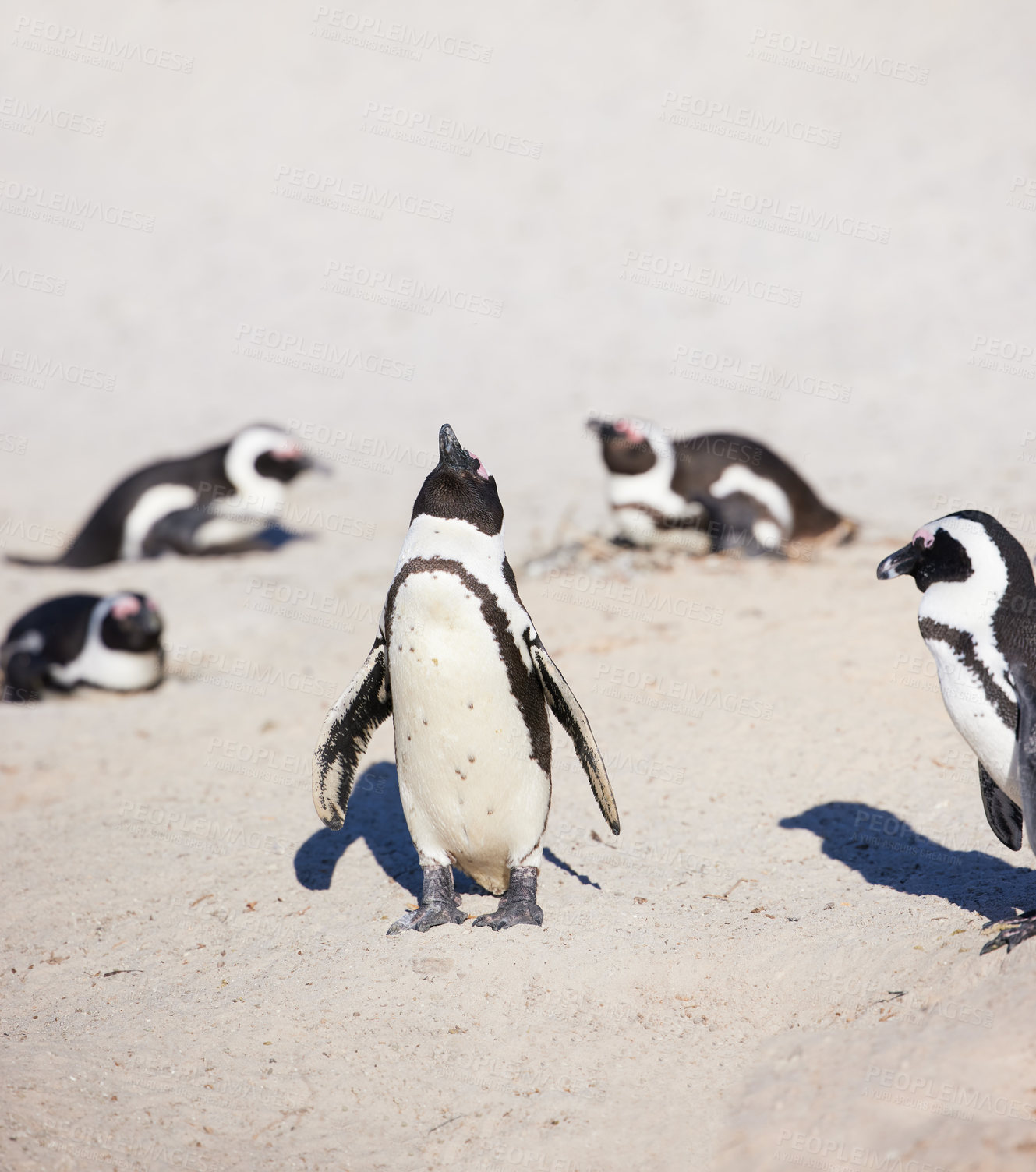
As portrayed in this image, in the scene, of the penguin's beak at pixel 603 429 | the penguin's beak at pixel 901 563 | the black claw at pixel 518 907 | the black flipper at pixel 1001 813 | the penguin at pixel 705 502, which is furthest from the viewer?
the penguin's beak at pixel 603 429

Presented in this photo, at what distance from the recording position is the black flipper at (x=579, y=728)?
3.70 meters

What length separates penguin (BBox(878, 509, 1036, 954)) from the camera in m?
3.09

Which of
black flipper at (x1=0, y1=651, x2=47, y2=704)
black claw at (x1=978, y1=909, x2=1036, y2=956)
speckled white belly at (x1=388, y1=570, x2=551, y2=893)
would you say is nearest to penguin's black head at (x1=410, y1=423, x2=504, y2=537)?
speckled white belly at (x1=388, y1=570, x2=551, y2=893)

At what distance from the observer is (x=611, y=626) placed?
6707 mm

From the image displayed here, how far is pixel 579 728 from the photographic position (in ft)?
12.2

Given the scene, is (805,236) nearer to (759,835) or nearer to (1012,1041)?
(759,835)

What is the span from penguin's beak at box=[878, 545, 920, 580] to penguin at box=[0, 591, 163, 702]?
4736 millimetres

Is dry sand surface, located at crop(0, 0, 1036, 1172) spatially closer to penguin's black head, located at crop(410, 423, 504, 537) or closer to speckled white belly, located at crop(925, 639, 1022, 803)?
speckled white belly, located at crop(925, 639, 1022, 803)

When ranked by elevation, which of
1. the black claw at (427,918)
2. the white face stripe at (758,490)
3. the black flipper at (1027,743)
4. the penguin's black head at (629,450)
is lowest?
the black claw at (427,918)

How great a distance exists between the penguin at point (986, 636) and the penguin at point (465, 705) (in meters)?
1.04

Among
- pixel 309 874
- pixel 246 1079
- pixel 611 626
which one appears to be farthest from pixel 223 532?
→ pixel 246 1079

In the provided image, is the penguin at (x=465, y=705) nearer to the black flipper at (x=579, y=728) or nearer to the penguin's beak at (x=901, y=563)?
the black flipper at (x=579, y=728)

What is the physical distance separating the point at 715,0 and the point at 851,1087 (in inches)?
729

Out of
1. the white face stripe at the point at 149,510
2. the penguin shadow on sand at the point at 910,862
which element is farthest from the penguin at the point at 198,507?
the penguin shadow on sand at the point at 910,862
